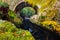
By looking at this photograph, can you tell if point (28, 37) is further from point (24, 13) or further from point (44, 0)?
point (24, 13)

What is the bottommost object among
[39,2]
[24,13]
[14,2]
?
[24,13]

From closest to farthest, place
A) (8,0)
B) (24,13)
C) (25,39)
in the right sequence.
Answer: (25,39) < (8,0) < (24,13)

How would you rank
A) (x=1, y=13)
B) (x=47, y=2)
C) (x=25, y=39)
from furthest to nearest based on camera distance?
(x=1, y=13) → (x=25, y=39) → (x=47, y=2)

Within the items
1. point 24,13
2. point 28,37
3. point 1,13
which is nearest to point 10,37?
point 28,37

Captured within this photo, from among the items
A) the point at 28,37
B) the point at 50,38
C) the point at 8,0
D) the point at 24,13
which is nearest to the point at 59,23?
the point at 50,38

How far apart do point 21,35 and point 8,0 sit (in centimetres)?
1625

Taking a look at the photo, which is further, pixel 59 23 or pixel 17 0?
pixel 17 0

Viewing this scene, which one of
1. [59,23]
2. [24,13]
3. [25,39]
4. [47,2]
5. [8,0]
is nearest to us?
[47,2]

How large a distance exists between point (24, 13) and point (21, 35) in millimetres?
28555

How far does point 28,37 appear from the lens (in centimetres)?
642

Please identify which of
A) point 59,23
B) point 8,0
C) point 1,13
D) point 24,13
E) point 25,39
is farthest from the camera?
point 24,13

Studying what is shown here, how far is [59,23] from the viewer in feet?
40.1

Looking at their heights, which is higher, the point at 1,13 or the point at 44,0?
the point at 44,0

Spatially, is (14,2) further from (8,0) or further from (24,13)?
(24,13)
